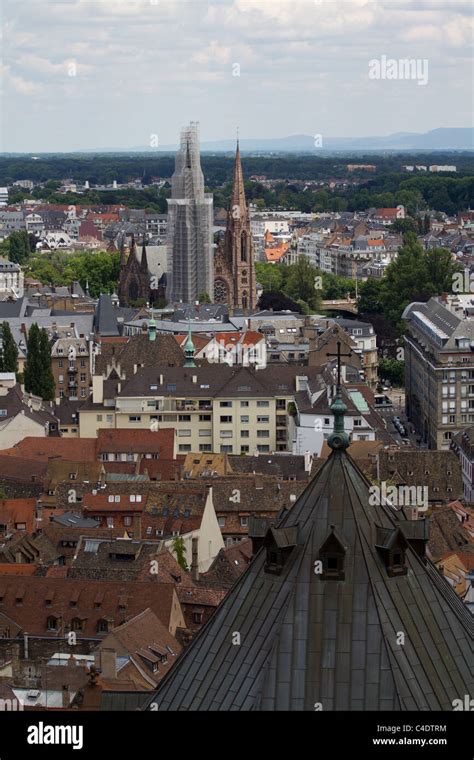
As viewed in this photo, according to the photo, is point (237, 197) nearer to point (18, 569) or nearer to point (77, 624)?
point (18, 569)

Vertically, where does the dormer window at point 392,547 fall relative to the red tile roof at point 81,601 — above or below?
above

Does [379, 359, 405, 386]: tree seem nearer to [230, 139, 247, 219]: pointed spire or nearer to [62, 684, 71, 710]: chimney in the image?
[230, 139, 247, 219]: pointed spire

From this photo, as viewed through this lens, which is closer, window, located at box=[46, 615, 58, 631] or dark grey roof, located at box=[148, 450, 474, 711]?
dark grey roof, located at box=[148, 450, 474, 711]

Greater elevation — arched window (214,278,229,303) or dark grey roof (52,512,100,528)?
dark grey roof (52,512,100,528)

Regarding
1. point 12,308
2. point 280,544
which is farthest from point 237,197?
point 280,544

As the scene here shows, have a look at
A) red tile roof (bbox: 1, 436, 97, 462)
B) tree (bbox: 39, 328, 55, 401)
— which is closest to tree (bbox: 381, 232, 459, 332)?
tree (bbox: 39, 328, 55, 401)

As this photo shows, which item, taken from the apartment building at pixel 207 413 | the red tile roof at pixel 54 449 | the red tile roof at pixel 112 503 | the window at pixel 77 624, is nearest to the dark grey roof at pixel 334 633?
the window at pixel 77 624

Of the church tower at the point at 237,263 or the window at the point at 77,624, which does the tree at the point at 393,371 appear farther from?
the window at the point at 77,624
